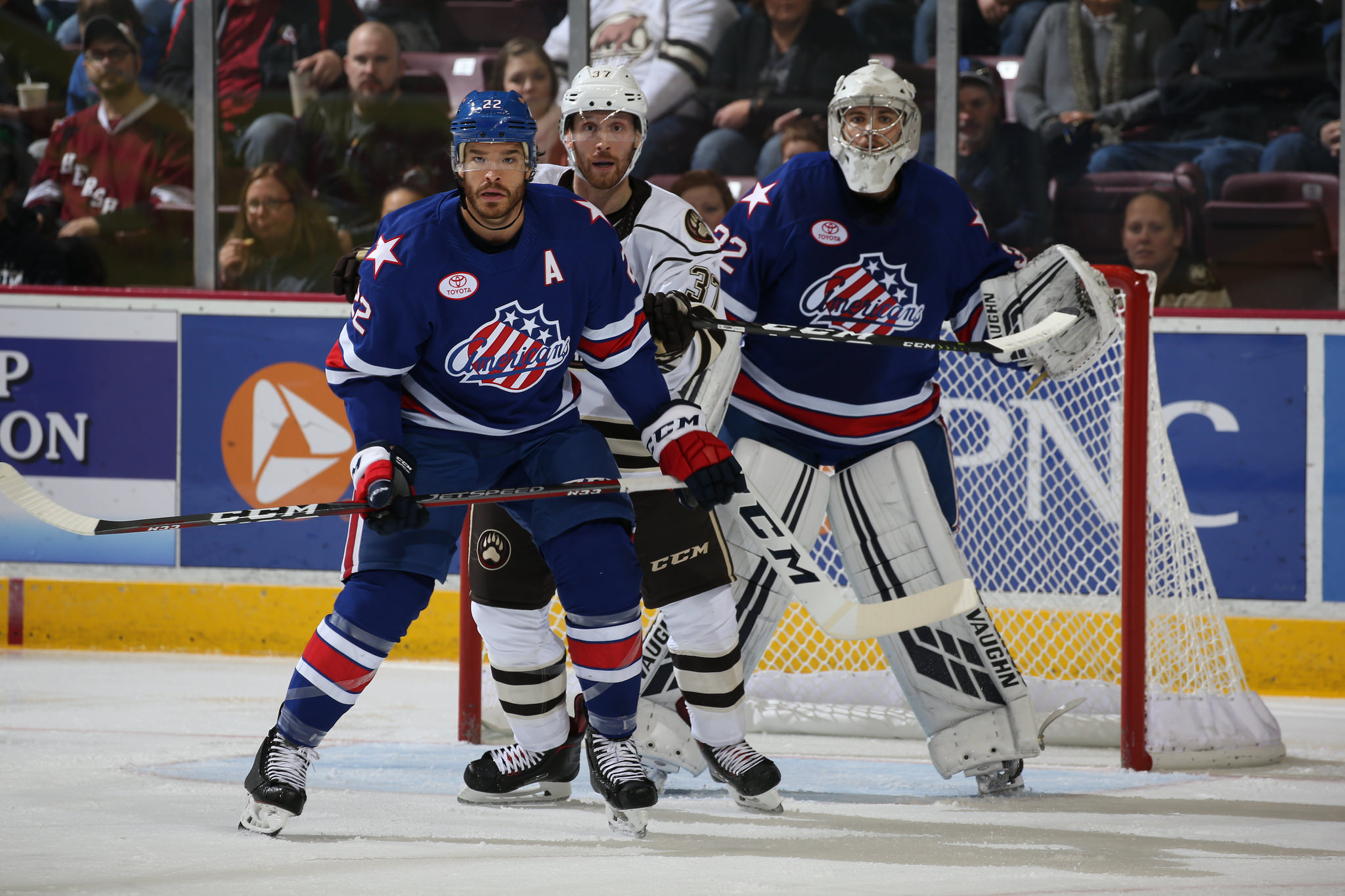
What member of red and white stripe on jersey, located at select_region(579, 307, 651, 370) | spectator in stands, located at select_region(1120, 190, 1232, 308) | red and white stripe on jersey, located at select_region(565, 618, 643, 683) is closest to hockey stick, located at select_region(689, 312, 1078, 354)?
red and white stripe on jersey, located at select_region(579, 307, 651, 370)

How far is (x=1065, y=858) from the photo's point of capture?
2473mm

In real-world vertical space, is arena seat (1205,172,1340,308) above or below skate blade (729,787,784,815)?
above

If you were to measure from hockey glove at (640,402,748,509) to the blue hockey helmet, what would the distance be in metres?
0.47

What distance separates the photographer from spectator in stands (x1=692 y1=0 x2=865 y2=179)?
15.6 ft

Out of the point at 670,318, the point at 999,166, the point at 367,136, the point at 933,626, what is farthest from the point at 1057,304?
the point at 367,136

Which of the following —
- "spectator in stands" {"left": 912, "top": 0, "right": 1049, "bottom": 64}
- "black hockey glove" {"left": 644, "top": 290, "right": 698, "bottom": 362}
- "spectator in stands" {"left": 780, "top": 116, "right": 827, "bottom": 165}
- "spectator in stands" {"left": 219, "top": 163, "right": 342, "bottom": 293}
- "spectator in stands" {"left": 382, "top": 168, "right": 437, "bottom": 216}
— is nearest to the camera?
"black hockey glove" {"left": 644, "top": 290, "right": 698, "bottom": 362}

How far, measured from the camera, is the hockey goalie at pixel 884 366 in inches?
119

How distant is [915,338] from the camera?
10.0 feet

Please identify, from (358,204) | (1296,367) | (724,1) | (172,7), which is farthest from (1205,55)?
(172,7)

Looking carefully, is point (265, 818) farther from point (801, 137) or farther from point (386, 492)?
point (801, 137)

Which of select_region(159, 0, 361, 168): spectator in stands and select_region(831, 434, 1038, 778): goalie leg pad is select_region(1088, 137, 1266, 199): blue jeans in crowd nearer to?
select_region(831, 434, 1038, 778): goalie leg pad

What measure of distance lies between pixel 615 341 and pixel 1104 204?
237cm

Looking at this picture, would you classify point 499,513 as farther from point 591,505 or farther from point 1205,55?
point 1205,55

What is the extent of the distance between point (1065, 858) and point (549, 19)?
3209mm
